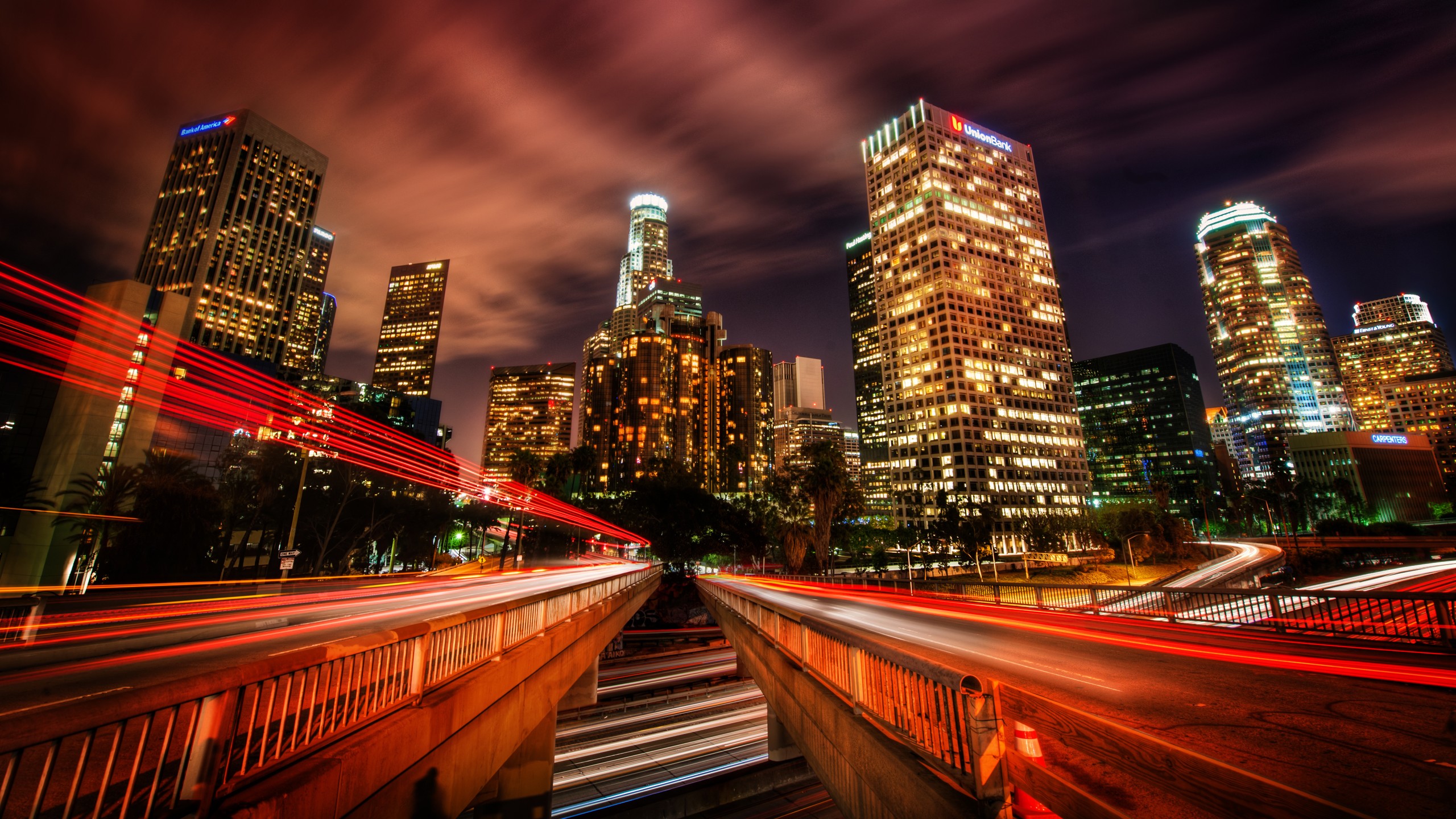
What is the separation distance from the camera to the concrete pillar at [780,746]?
2241cm

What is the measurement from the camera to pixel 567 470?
105375 millimetres

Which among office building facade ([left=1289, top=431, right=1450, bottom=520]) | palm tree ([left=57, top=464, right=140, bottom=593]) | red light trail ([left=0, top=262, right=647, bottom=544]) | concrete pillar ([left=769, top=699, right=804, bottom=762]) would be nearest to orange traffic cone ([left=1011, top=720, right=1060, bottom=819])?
concrete pillar ([left=769, top=699, right=804, bottom=762])

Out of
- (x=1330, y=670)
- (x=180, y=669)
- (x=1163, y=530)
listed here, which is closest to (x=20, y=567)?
(x=180, y=669)

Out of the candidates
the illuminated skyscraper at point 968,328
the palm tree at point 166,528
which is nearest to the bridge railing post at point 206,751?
the palm tree at point 166,528

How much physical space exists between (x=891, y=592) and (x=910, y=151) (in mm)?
151912

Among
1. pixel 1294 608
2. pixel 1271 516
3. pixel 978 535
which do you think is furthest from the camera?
pixel 1271 516

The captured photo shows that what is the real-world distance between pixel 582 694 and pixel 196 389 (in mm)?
76031

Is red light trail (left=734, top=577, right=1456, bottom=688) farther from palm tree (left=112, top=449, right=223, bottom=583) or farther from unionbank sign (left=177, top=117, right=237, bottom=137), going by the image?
unionbank sign (left=177, top=117, right=237, bottom=137)

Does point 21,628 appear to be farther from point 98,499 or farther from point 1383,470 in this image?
point 1383,470

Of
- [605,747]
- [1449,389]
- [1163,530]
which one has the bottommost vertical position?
[605,747]

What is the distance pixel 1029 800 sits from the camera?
15.7 feet

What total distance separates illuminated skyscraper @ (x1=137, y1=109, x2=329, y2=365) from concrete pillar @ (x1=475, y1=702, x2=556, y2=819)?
148 metres

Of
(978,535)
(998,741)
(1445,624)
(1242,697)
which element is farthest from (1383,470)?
(998,741)

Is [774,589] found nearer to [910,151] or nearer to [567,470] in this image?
[567,470]
